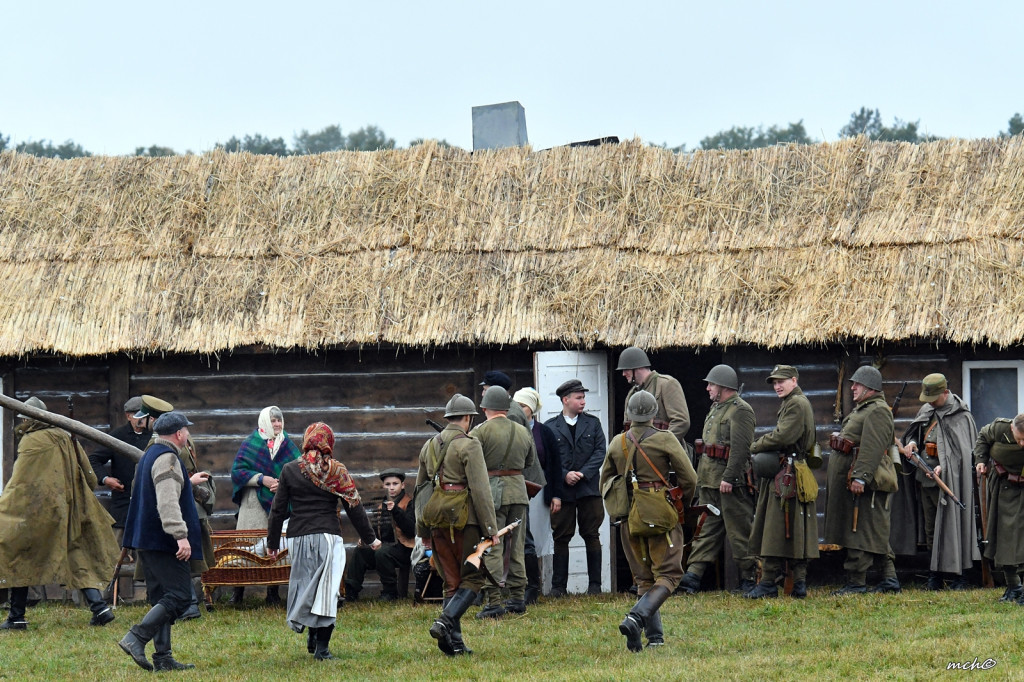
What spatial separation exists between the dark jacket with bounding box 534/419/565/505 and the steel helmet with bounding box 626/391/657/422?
8.57ft

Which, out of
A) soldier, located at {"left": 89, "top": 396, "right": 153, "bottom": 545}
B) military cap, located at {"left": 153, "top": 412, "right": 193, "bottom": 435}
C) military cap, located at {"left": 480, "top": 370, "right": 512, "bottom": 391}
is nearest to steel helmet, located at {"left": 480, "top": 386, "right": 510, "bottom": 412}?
military cap, located at {"left": 480, "top": 370, "right": 512, "bottom": 391}

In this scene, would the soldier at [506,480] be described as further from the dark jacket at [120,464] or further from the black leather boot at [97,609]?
the dark jacket at [120,464]

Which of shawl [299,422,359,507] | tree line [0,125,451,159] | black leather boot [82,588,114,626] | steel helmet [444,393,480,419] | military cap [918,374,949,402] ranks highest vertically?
tree line [0,125,451,159]

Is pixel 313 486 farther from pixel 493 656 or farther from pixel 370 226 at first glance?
pixel 370 226

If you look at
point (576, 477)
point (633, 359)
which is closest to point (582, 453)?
point (576, 477)

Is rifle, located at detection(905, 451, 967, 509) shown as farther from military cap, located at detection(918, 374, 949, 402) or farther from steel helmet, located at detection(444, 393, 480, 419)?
steel helmet, located at detection(444, 393, 480, 419)

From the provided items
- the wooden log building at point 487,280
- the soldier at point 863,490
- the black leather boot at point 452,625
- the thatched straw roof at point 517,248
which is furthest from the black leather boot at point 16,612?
the soldier at point 863,490

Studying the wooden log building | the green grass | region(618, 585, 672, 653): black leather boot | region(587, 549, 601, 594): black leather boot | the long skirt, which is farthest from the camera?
the wooden log building

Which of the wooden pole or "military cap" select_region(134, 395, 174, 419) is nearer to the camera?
the wooden pole

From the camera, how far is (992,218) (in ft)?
39.0

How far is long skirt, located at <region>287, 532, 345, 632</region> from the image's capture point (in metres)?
8.21

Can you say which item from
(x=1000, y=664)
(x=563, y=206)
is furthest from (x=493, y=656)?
(x=563, y=206)

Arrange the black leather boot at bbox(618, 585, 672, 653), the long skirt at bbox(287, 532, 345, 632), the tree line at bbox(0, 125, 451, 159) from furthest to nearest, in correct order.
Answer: the tree line at bbox(0, 125, 451, 159), the long skirt at bbox(287, 532, 345, 632), the black leather boot at bbox(618, 585, 672, 653)

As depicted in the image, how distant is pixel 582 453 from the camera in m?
11.1
